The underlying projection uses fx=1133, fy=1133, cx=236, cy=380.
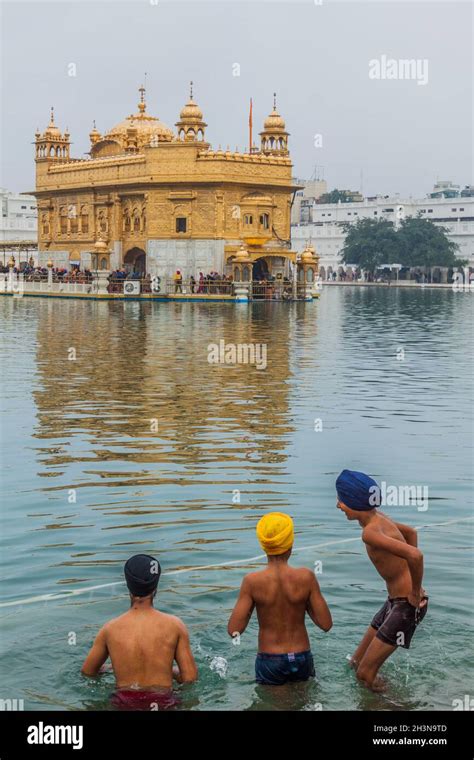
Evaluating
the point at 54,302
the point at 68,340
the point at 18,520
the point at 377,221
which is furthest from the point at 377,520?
the point at 377,221

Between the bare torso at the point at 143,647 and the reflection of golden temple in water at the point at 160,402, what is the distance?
5316 mm

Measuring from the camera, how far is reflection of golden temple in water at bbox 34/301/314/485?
1230 cm

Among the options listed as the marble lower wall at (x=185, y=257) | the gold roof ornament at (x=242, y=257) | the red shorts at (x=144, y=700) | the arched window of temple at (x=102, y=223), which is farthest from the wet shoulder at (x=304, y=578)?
the arched window of temple at (x=102, y=223)

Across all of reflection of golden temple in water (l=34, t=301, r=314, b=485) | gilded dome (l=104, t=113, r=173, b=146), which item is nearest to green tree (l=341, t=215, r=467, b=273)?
gilded dome (l=104, t=113, r=173, b=146)

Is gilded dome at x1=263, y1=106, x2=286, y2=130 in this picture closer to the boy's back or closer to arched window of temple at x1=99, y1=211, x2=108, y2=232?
arched window of temple at x1=99, y1=211, x2=108, y2=232

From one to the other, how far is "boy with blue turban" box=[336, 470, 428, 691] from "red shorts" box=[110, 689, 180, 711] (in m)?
1.16

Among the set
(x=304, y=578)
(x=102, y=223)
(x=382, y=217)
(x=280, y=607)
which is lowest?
(x=280, y=607)

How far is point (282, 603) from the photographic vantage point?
6.00 m

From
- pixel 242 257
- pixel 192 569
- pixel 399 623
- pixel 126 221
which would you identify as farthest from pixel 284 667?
pixel 126 221

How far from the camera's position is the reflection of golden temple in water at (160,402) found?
1230cm

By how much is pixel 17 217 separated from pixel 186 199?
6736cm

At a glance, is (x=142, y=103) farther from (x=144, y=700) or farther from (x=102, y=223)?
(x=144, y=700)
